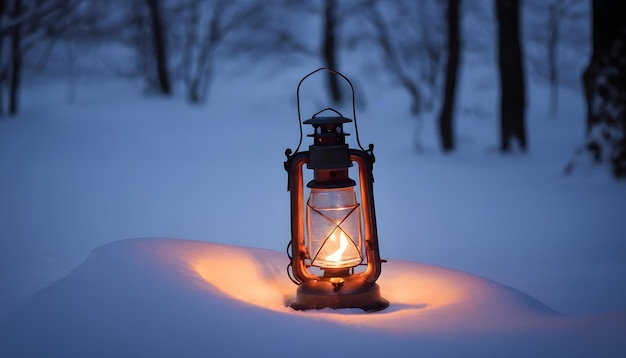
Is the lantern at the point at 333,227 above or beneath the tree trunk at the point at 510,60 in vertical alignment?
beneath

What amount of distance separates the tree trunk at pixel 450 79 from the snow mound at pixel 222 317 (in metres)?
8.28

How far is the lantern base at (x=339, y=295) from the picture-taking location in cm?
263

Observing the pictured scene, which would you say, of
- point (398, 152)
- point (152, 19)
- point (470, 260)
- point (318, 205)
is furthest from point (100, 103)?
point (318, 205)

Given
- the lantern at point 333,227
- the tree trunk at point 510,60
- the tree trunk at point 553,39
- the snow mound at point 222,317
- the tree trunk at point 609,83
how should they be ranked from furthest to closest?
1. the tree trunk at point 553,39
2. the tree trunk at point 510,60
3. the tree trunk at point 609,83
4. the lantern at point 333,227
5. the snow mound at point 222,317

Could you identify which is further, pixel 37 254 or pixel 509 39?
Answer: pixel 509 39

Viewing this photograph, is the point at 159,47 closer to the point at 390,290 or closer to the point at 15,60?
the point at 15,60

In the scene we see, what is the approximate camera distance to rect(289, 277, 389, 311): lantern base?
263 cm

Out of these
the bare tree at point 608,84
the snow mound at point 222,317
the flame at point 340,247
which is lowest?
the snow mound at point 222,317

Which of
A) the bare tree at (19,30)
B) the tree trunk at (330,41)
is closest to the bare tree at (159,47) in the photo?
the bare tree at (19,30)

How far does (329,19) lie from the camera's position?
61.9 feet

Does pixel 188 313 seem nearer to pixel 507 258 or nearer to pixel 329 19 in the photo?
pixel 507 258

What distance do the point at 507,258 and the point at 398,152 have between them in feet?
23.0

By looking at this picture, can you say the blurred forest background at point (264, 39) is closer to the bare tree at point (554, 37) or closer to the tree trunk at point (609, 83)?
the bare tree at point (554, 37)

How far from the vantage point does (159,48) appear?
61.5ft
